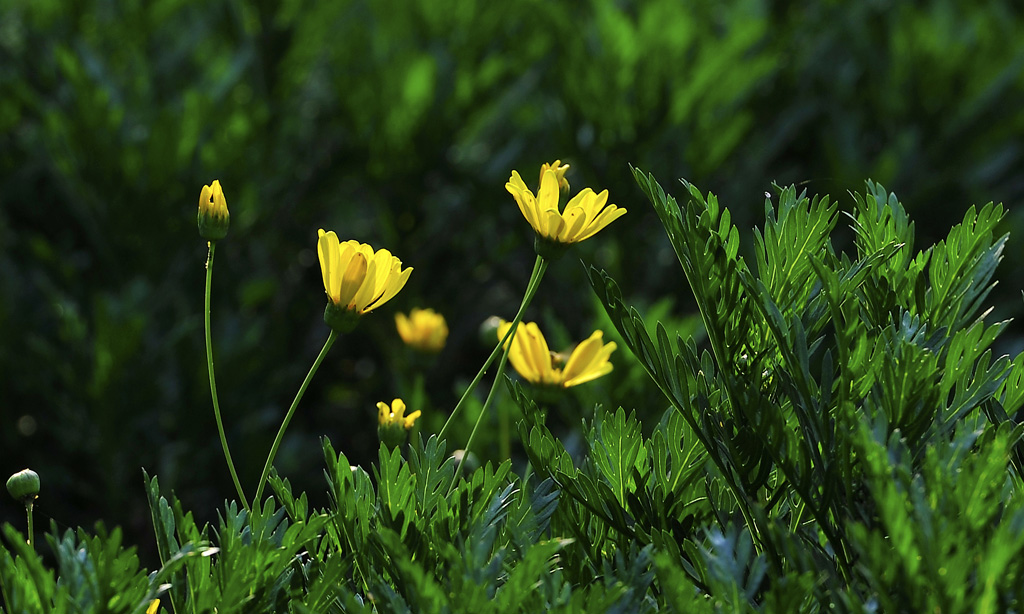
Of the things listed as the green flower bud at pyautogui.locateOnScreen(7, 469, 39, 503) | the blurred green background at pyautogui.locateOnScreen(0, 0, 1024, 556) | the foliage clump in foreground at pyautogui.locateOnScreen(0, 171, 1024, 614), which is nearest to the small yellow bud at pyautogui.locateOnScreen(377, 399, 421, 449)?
the foliage clump in foreground at pyautogui.locateOnScreen(0, 171, 1024, 614)

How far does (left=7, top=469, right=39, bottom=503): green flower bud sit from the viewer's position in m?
1.16

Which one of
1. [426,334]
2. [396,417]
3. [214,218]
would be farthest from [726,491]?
[426,334]

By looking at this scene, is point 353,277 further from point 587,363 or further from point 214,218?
point 587,363

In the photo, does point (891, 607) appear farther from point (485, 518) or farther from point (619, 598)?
point (485, 518)

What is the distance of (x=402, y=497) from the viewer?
101 centimetres

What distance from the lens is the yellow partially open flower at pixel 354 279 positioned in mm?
1110

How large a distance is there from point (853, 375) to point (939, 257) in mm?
168

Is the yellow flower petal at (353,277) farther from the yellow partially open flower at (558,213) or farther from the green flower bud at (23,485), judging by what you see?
the green flower bud at (23,485)

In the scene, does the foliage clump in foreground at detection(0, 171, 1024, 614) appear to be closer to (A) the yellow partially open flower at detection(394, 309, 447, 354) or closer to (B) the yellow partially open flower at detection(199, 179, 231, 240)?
(B) the yellow partially open flower at detection(199, 179, 231, 240)

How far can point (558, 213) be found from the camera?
44.1 inches

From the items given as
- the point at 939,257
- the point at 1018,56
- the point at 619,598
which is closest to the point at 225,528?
the point at 619,598

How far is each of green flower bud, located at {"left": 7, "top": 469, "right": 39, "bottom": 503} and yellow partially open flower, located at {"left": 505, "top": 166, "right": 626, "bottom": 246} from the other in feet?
2.04

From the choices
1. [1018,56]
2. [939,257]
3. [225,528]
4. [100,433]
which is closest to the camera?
[225,528]

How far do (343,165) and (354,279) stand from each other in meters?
1.91
